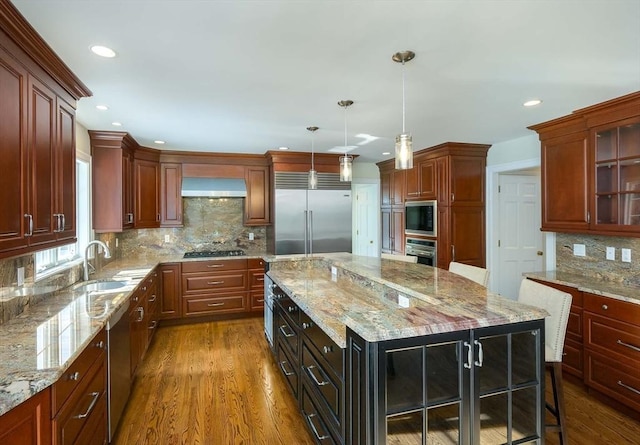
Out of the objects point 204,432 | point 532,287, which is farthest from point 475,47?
point 204,432

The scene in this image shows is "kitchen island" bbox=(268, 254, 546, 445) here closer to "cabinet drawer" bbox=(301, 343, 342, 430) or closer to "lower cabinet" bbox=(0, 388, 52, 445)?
"cabinet drawer" bbox=(301, 343, 342, 430)

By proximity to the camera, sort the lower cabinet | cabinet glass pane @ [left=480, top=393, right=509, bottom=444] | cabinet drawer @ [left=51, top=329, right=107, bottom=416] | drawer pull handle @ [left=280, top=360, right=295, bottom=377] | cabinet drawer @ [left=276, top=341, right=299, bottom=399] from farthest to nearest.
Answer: drawer pull handle @ [left=280, top=360, right=295, bottom=377] → cabinet drawer @ [left=276, top=341, right=299, bottom=399] → cabinet glass pane @ [left=480, top=393, right=509, bottom=444] → cabinet drawer @ [left=51, top=329, right=107, bottom=416] → the lower cabinet

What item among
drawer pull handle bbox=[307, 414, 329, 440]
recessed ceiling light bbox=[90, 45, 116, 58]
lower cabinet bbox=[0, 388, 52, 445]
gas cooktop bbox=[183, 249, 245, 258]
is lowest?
drawer pull handle bbox=[307, 414, 329, 440]

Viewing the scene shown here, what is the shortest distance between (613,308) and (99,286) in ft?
14.0

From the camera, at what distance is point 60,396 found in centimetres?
142

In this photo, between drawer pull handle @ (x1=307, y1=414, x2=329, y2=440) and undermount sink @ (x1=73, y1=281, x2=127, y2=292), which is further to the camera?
A: undermount sink @ (x1=73, y1=281, x2=127, y2=292)

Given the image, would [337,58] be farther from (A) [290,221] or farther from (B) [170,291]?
(B) [170,291]

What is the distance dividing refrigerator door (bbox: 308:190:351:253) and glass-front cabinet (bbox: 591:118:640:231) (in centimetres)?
306

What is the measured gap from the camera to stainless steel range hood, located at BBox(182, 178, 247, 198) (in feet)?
15.8

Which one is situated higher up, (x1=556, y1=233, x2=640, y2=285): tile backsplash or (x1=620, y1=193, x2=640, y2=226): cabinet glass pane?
(x1=620, y1=193, x2=640, y2=226): cabinet glass pane

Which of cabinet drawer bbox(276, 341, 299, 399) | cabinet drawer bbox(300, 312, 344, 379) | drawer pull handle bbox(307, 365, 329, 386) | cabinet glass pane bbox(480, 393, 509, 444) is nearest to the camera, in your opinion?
cabinet glass pane bbox(480, 393, 509, 444)

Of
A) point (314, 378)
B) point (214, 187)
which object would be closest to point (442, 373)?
point (314, 378)

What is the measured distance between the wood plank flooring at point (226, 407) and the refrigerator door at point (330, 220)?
1921 mm

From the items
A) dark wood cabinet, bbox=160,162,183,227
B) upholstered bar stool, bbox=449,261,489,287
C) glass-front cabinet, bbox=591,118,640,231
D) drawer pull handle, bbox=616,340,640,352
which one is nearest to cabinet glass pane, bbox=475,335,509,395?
upholstered bar stool, bbox=449,261,489,287
